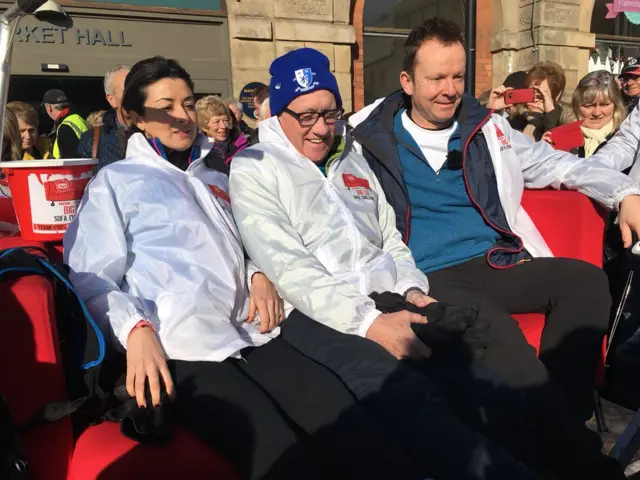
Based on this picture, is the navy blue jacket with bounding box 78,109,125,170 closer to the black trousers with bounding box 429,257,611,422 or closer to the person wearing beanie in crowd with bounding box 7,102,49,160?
the person wearing beanie in crowd with bounding box 7,102,49,160

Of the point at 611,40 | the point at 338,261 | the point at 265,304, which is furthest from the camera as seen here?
the point at 611,40

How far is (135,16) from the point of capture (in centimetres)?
784

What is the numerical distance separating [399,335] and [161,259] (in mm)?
881

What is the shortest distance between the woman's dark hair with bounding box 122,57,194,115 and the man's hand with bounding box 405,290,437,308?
1.28 metres

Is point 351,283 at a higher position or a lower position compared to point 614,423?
higher

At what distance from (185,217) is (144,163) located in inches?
11.6

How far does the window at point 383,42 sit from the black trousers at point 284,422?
26.9 ft

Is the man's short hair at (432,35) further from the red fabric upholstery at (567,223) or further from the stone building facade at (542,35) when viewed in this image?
the stone building facade at (542,35)

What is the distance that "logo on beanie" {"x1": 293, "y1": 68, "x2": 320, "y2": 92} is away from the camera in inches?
86.6

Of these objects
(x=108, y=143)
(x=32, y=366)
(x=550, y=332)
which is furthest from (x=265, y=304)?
(x=108, y=143)

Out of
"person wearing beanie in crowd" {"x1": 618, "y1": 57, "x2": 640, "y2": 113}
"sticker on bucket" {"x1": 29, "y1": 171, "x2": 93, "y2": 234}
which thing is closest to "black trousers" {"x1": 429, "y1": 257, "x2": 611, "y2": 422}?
"sticker on bucket" {"x1": 29, "y1": 171, "x2": 93, "y2": 234}

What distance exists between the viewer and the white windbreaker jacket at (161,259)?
1826 mm

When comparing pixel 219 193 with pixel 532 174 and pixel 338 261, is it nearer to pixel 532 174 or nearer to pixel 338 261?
pixel 338 261

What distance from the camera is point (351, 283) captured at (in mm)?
2135
